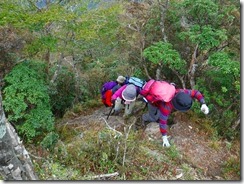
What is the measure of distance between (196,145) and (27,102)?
4214 millimetres

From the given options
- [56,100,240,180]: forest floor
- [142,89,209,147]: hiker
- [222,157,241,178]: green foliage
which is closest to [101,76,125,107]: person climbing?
[56,100,240,180]: forest floor

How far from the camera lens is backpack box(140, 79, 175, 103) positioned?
6.96 m

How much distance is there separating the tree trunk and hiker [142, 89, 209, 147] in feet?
10.5

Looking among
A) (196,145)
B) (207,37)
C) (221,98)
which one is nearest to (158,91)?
(207,37)

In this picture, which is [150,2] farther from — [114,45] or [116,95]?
[116,95]

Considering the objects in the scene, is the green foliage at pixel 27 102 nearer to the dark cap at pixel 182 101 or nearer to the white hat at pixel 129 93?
the white hat at pixel 129 93

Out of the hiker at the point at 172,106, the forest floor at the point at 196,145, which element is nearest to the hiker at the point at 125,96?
the forest floor at the point at 196,145

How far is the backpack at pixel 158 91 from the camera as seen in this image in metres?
6.96

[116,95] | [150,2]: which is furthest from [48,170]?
[150,2]

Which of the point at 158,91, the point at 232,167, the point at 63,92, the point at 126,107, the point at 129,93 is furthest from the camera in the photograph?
the point at 63,92

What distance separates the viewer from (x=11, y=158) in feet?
14.2

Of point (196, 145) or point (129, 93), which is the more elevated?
point (129, 93)

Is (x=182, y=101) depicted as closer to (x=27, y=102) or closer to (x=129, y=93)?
(x=129, y=93)

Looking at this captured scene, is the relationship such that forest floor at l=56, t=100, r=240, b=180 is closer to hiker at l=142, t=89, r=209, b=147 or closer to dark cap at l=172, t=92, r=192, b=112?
hiker at l=142, t=89, r=209, b=147
